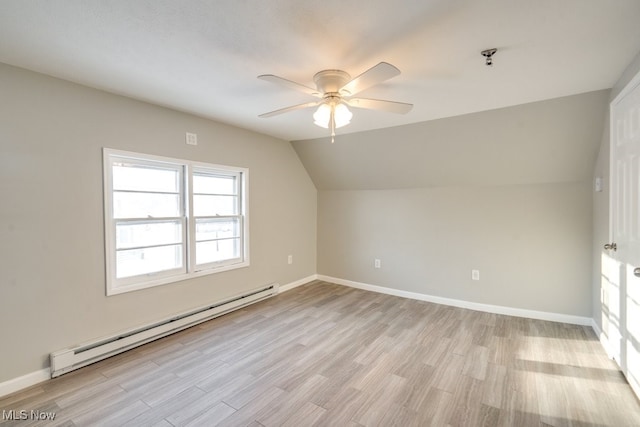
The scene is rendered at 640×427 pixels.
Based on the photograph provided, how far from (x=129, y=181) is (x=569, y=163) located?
4.57 metres

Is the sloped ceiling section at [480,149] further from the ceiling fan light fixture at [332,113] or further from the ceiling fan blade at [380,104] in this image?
the ceiling fan light fixture at [332,113]

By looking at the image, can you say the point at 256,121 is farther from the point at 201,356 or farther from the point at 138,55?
the point at 201,356

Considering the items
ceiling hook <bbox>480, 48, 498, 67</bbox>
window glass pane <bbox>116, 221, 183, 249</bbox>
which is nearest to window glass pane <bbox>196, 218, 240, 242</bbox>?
window glass pane <bbox>116, 221, 183, 249</bbox>

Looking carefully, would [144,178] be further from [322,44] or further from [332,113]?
[322,44]

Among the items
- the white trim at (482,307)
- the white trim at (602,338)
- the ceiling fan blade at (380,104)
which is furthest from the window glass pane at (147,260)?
the white trim at (602,338)

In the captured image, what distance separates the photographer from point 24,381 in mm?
2178

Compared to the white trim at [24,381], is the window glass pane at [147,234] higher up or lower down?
higher up

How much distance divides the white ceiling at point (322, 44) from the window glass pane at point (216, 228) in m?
1.50

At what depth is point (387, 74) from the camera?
1673 millimetres

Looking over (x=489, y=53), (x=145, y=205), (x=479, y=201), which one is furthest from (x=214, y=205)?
(x=479, y=201)

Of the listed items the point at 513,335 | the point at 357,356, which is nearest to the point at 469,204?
the point at 513,335

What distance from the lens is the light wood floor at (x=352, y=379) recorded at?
1.88 m

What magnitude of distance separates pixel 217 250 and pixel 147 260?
2.76 ft

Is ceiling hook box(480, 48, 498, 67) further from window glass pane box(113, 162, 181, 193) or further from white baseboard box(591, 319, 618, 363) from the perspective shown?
window glass pane box(113, 162, 181, 193)
